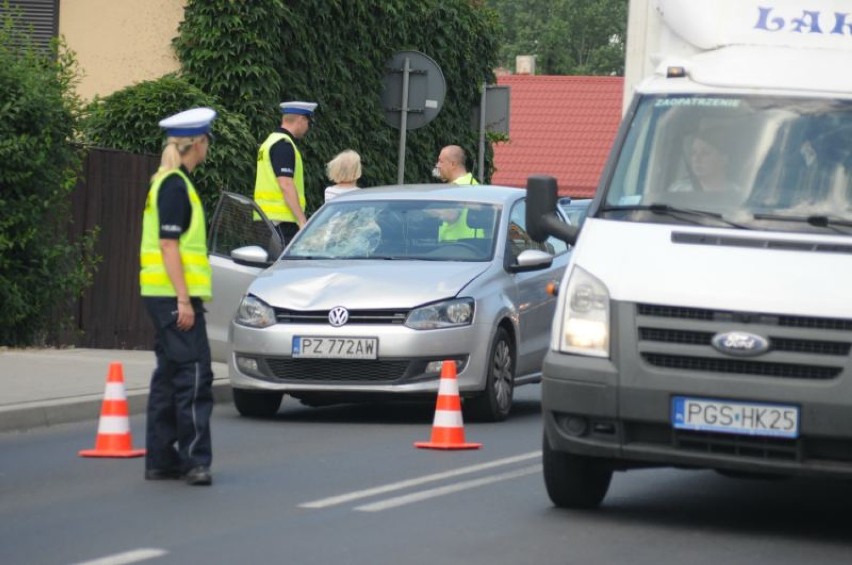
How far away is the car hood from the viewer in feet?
43.8

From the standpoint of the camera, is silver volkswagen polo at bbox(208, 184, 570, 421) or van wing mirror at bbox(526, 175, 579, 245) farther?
silver volkswagen polo at bbox(208, 184, 570, 421)

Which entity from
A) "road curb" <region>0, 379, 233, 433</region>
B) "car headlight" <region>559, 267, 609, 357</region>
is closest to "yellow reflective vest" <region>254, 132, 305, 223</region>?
"road curb" <region>0, 379, 233, 433</region>

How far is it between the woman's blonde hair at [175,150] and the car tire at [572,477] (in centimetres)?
248

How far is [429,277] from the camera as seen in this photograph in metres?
13.6

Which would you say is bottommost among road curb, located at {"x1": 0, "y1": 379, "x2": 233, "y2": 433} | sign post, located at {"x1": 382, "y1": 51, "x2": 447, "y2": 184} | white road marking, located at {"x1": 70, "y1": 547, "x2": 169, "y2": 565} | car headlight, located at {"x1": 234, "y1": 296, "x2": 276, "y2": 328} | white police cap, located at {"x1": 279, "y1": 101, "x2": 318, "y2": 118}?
road curb, located at {"x1": 0, "y1": 379, "x2": 233, "y2": 433}

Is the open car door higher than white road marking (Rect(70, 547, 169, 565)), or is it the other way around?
the open car door

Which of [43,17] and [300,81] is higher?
[43,17]

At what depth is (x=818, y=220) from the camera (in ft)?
30.3

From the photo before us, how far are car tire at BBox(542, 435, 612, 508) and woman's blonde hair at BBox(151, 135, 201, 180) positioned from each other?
97.5 inches

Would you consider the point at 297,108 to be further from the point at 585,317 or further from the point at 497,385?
the point at 585,317

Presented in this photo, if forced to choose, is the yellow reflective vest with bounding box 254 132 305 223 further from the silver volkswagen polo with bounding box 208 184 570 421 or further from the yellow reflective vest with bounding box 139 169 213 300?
the yellow reflective vest with bounding box 139 169 213 300

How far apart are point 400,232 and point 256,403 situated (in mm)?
1644

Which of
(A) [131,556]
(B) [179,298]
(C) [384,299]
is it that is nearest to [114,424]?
(B) [179,298]

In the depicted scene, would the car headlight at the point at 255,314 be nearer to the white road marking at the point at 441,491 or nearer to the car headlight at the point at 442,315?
the car headlight at the point at 442,315
